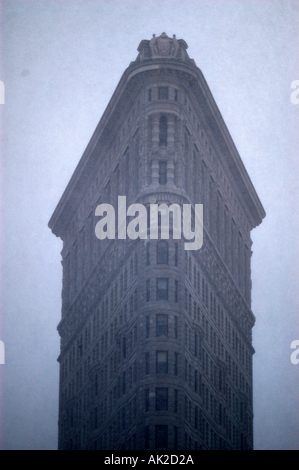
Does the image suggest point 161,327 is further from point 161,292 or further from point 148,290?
point 148,290

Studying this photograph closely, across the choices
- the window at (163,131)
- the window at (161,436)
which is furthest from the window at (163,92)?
the window at (161,436)

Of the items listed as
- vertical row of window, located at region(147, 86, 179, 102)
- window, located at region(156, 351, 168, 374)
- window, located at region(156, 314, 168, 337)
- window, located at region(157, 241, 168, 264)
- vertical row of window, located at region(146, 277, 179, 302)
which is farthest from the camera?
vertical row of window, located at region(147, 86, 179, 102)

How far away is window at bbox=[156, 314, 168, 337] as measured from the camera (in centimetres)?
17788

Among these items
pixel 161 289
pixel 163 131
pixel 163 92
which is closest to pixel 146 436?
pixel 161 289

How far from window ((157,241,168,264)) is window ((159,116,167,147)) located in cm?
1353

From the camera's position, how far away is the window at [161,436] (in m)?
173

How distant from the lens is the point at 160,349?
177m

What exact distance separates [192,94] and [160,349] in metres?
35.5

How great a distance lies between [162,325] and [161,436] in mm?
13070

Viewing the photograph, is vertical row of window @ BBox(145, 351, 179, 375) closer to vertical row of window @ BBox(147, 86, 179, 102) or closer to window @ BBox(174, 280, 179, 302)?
window @ BBox(174, 280, 179, 302)

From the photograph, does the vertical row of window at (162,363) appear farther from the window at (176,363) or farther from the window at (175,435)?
the window at (175,435)

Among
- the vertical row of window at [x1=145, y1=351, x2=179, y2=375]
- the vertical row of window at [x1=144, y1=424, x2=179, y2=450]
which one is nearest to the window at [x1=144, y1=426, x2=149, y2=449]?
the vertical row of window at [x1=144, y1=424, x2=179, y2=450]

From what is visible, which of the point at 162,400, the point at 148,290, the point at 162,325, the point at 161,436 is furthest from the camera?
the point at 148,290

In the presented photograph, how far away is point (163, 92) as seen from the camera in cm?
18850
